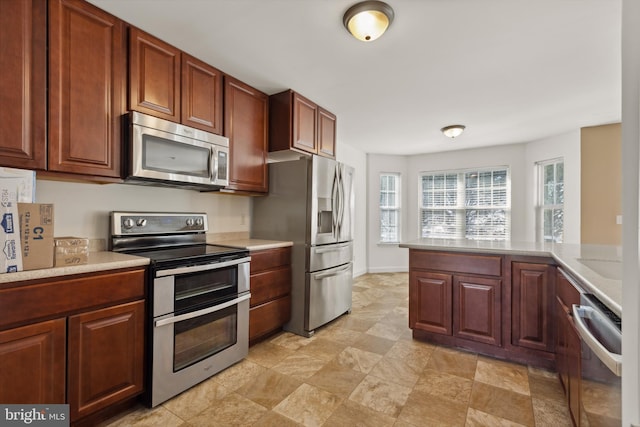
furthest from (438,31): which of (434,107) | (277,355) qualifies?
(277,355)

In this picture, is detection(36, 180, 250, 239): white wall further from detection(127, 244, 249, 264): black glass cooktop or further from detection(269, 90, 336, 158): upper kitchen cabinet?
detection(269, 90, 336, 158): upper kitchen cabinet

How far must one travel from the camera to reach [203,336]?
208 centimetres

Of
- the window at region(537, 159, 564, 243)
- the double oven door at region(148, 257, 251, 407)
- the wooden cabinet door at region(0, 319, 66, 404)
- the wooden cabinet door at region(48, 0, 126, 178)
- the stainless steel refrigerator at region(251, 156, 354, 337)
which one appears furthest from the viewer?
the window at region(537, 159, 564, 243)

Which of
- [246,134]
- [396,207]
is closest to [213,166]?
[246,134]

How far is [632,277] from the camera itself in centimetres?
52

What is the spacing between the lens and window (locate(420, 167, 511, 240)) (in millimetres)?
5449

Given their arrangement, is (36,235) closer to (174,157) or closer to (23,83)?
(23,83)

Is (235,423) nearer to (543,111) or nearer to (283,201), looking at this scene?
(283,201)

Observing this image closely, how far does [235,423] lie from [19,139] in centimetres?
191

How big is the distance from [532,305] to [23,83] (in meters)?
3.56

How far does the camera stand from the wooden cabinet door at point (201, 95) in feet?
7.53

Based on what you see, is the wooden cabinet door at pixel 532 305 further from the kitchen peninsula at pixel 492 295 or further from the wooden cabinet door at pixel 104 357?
the wooden cabinet door at pixel 104 357

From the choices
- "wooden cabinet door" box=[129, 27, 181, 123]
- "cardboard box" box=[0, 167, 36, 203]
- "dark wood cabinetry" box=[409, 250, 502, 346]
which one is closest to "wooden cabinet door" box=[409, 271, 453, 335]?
"dark wood cabinetry" box=[409, 250, 502, 346]

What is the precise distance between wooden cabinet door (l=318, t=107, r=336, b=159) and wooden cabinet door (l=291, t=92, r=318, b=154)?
0.09m
